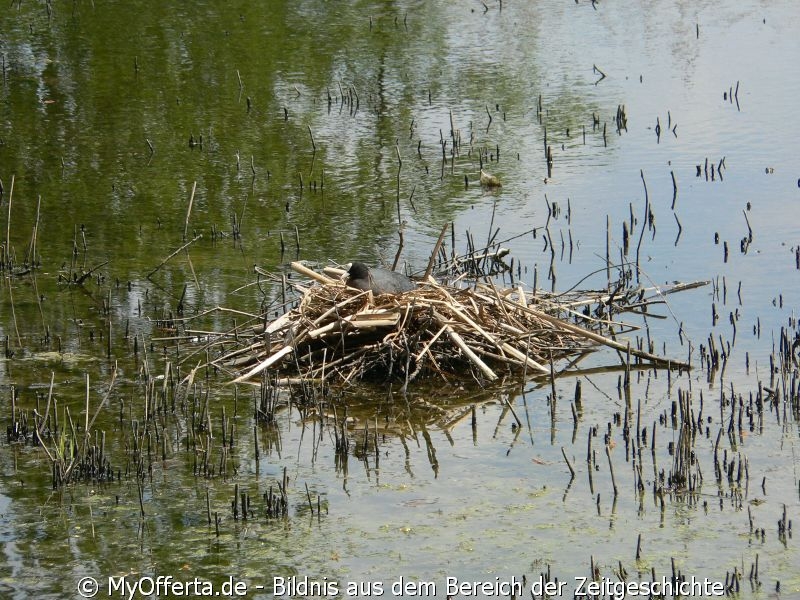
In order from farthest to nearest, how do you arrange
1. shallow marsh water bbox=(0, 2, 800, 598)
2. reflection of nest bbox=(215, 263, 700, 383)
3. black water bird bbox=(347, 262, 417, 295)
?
black water bird bbox=(347, 262, 417, 295) → reflection of nest bbox=(215, 263, 700, 383) → shallow marsh water bbox=(0, 2, 800, 598)

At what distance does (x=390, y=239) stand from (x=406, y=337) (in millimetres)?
3380

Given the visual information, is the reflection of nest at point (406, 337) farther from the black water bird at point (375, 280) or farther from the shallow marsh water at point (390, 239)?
the shallow marsh water at point (390, 239)

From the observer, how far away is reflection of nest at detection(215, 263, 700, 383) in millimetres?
8086

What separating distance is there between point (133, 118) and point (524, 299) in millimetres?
8826

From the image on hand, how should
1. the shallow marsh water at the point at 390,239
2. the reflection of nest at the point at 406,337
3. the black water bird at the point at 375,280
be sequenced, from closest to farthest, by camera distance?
the shallow marsh water at the point at 390,239, the reflection of nest at the point at 406,337, the black water bird at the point at 375,280

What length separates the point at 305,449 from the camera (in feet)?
23.8

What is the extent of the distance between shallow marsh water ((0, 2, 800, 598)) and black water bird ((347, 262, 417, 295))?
0.79 metres

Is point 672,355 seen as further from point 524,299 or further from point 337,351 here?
point 337,351

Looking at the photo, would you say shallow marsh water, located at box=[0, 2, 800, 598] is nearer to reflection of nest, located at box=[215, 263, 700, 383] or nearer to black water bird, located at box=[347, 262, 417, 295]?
reflection of nest, located at box=[215, 263, 700, 383]

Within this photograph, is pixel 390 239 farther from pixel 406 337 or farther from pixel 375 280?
pixel 406 337

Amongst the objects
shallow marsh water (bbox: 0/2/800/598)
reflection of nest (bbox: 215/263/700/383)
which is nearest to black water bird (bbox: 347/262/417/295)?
reflection of nest (bbox: 215/263/700/383)

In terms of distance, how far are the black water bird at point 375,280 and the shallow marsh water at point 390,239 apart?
2.58ft

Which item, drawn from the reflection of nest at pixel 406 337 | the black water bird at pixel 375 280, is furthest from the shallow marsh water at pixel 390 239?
the black water bird at pixel 375 280

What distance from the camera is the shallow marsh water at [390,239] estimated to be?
6180mm
